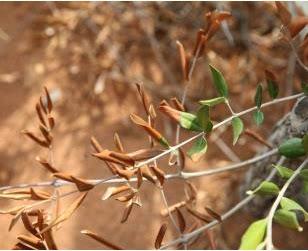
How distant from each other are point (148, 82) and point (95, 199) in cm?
40

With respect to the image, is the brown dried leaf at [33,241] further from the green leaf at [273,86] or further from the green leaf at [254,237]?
the green leaf at [273,86]

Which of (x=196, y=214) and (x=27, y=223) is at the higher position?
(x=27, y=223)

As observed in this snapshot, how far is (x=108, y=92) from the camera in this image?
1643mm

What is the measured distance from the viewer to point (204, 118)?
831 millimetres

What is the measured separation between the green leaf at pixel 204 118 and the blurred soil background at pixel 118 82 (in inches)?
22.5

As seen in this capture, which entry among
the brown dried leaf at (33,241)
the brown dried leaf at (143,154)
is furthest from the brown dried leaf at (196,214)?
the brown dried leaf at (33,241)

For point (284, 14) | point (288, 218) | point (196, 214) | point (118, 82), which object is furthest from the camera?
point (118, 82)

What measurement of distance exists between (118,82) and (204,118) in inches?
33.6

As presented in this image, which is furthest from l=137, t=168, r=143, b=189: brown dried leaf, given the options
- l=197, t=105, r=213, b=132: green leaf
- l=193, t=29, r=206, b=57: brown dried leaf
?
l=193, t=29, r=206, b=57: brown dried leaf

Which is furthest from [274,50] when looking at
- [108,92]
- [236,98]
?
[108,92]

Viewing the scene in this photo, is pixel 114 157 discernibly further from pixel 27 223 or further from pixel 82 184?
pixel 27 223

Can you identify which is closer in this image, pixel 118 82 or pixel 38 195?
pixel 38 195

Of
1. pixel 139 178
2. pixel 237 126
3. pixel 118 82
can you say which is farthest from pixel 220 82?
pixel 118 82

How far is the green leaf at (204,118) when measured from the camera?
82 cm
